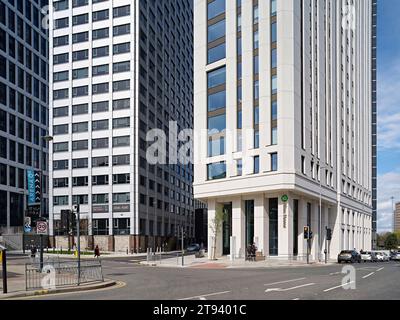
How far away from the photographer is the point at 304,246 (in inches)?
1967

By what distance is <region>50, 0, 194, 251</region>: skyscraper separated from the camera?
265 ft

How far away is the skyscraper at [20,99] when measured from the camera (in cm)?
8288

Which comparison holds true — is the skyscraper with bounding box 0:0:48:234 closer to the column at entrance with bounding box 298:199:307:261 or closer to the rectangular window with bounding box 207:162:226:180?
the rectangular window with bounding box 207:162:226:180

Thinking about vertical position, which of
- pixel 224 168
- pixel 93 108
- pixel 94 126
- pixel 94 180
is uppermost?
pixel 93 108

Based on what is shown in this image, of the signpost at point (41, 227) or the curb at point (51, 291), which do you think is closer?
the curb at point (51, 291)

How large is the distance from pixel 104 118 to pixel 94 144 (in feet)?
15.7

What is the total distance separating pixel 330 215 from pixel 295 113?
81.8 feet

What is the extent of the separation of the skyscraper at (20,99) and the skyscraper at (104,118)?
23.0 feet

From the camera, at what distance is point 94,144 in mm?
82688

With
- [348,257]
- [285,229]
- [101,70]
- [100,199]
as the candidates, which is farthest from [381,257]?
[101,70]

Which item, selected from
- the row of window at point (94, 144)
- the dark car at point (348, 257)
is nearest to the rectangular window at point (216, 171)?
the dark car at point (348, 257)

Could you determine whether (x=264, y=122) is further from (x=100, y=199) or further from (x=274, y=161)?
(x=100, y=199)

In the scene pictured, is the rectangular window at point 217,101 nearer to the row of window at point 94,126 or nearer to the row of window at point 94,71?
the row of window at point 94,126
